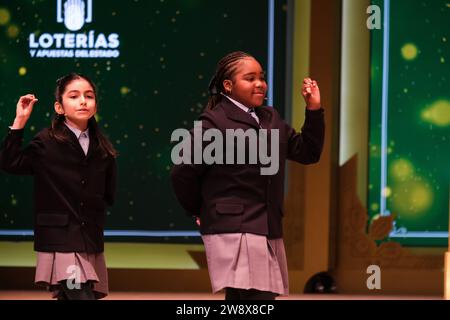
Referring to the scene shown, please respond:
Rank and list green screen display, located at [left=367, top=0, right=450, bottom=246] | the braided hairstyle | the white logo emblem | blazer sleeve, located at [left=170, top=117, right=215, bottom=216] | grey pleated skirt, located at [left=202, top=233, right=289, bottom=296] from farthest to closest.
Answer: the white logo emblem < green screen display, located at [left=367, top=0, right=450, bottom=246] < the braided hairstyle < blazer sleeve, located at [left=170, top=117, right=215, bottom=216] < grey pleated skirt, located at [left=202, top=233, right=289, bottom=296]

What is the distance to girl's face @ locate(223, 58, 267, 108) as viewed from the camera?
3449 millimetres

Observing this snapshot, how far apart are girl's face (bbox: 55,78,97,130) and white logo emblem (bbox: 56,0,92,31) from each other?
1903mm

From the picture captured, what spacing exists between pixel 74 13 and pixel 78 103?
2.01 metres

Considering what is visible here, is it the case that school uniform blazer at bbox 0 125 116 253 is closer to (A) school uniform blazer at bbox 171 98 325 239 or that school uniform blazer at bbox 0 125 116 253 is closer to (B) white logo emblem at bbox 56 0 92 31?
(A) school uniform blazer at bbox 171 98 325 239

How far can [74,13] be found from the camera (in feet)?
18.1

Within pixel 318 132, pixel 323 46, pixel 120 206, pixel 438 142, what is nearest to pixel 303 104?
pixel 323 46

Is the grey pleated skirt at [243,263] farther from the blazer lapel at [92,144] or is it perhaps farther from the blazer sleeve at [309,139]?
the blazer lapel at [92,144]

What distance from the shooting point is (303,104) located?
17.8 feet

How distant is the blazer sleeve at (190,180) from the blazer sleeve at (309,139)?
12.3 inches

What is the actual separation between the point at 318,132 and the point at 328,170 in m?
1.94

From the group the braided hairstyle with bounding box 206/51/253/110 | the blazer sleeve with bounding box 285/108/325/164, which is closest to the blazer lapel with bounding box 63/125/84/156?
the braided hairstyle with bounding box 206/51/253/110

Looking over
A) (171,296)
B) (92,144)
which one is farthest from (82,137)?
(171,296)

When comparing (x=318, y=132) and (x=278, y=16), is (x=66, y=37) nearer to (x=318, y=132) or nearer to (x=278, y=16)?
(x=278, y=16)

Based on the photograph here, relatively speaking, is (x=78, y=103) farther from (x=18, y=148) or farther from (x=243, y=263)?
(x=243, y=263)
